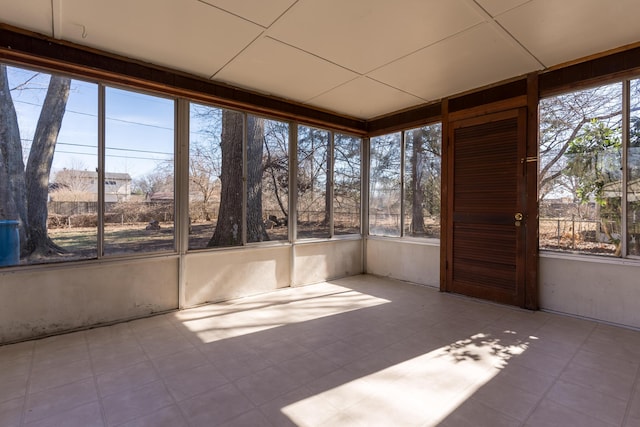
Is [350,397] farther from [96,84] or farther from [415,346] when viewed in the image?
[96,84]

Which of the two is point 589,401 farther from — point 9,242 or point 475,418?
point 9,242

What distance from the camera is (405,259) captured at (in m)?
4.98

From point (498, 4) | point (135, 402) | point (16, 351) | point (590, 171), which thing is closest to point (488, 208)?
point (590, 171)

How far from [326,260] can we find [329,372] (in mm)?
2841

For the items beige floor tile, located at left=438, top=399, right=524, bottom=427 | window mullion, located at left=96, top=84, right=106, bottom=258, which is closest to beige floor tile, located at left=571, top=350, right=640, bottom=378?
beige floor tile, located at left=438, top=399, right=524, bottom=427

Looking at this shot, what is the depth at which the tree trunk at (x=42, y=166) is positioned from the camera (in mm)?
2887

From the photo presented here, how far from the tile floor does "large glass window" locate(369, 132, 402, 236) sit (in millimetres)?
2055

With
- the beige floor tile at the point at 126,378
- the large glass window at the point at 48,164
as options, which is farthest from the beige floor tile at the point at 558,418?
the large glass window at the point at 48,164

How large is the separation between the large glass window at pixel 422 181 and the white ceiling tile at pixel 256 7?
2990 mm

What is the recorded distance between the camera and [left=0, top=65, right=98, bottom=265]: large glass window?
2797 mm

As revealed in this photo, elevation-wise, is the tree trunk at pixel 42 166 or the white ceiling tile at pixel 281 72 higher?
the white ceiling tile at pixel 281 72

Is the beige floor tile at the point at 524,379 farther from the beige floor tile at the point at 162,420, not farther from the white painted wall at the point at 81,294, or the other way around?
the white painted wall at the point at 81,294

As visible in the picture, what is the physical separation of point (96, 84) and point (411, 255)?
4509mm

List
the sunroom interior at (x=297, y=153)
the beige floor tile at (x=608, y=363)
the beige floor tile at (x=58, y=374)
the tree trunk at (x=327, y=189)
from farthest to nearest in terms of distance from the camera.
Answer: the tree trunk at (x=327, y=189) < the sunroom interior at (x=297, y=153) < the beige floor tile at (x=608, y=363) < the beige floor tile at (x=58, y=374)
